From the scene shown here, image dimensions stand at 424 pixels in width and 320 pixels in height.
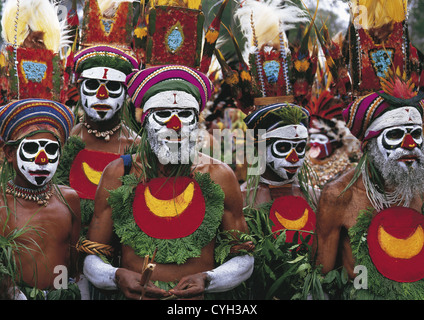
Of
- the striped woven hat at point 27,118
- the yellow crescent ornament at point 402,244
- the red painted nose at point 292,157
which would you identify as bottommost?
the yellow crescent ornament at point 402,244

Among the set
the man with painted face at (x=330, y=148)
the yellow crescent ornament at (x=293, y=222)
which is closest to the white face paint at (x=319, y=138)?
the man with painted face at (x=330, y=148)

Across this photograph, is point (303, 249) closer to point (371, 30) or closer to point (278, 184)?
point (278, 184)

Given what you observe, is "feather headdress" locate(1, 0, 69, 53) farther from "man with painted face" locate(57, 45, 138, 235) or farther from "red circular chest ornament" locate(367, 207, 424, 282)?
"red circular chest ornament" locate(367, 207, 424, 282)

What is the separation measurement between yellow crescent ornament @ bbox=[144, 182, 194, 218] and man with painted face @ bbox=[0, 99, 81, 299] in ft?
2.18

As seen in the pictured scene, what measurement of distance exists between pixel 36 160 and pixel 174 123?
3.00 ft

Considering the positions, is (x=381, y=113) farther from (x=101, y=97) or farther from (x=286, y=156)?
(x=101, y=97)

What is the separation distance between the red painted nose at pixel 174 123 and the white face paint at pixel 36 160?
2.62 feet

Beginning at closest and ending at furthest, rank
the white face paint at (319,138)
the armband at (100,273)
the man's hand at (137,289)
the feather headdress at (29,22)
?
the man's hand at (137,289) → the armband at (100,273) → the feather headdress at (29,22) → the white face paint at (319,138)

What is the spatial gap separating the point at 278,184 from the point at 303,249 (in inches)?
42.9

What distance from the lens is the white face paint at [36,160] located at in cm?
373

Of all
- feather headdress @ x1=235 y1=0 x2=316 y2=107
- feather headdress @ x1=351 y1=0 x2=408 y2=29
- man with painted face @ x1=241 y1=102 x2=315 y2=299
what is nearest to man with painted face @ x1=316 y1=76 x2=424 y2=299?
feather headdress @ x1=351 y1=0 x2=408 y2=29

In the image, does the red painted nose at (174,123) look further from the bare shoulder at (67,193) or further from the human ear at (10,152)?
the human ear at (10,152)
